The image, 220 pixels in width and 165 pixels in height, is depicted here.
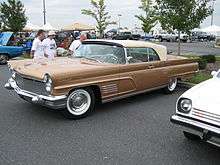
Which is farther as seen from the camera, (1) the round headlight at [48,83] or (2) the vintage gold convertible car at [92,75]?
(2) the vintage gold convertible car at [92,75]

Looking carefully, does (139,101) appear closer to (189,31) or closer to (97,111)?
(97,111)

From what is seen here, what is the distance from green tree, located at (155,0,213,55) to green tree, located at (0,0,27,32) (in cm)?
2209

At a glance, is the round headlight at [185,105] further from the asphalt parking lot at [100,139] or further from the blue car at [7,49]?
the blue car at [7,49]

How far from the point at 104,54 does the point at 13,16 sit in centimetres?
2823

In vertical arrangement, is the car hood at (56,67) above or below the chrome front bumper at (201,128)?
above

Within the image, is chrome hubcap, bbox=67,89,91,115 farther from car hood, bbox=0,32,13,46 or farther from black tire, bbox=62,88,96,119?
car hood, bbox=0,32,13,46

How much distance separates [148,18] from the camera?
1613 inches

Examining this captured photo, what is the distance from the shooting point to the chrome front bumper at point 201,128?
4090 mm

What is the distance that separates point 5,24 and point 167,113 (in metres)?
30.6

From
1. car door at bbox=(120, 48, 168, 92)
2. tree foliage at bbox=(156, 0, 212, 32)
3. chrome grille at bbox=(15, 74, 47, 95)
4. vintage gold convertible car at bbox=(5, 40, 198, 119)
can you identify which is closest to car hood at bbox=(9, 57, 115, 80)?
vintage gold convertible car at bbox=(5, 40, 198, 119)

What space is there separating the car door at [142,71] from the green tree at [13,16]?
27.1 meters

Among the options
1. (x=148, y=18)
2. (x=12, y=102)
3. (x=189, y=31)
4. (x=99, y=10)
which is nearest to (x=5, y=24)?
(x=99, y=10)

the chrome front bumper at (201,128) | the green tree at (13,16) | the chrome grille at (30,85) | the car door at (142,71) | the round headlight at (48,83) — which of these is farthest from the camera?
the green tree at (13,16)

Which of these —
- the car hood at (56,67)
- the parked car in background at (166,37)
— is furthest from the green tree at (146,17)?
the car hood at (56,67)
